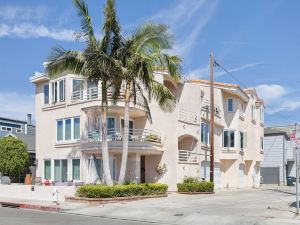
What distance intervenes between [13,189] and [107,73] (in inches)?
434

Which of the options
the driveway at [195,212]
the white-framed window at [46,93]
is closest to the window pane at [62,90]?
the white-framed window at [46,93]

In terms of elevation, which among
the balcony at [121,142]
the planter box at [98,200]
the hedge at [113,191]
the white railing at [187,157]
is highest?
the balcony at [121,142]

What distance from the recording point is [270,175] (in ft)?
200

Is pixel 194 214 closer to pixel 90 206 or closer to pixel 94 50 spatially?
pixel 90 206

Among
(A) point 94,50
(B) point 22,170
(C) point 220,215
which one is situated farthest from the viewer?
(B) point 22,170

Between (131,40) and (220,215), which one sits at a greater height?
(131,40)

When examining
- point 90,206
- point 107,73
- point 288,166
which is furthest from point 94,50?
point 288,166

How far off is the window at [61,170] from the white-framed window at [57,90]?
14.9ft

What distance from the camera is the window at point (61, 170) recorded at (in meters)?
35.9

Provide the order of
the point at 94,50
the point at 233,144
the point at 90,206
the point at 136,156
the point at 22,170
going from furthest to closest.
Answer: the point at 233,144
the point at 22,170
the point at 136,156
the point at 94,50
the point at 90,206

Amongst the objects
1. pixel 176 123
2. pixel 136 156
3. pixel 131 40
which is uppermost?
pixel 131 40

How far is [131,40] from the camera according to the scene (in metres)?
27.3

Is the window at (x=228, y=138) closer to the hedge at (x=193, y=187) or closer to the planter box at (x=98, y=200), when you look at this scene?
the hedge at (x=193, y=187)

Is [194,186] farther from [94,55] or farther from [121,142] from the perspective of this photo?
[94,55]
